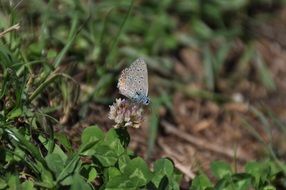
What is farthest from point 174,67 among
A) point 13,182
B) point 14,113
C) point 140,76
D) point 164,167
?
point 13,182

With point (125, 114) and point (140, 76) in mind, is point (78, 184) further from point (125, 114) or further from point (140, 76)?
point (140, 76)

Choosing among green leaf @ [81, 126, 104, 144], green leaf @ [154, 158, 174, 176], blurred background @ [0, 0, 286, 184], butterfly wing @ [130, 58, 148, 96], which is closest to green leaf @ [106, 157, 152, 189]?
green leaf @ [154, 158, 174, 176]

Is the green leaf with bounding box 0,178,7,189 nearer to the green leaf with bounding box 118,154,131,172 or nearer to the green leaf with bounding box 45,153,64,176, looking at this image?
the green leaf with bounding box 45,153,64,176

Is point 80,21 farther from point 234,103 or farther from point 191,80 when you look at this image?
point 234,103

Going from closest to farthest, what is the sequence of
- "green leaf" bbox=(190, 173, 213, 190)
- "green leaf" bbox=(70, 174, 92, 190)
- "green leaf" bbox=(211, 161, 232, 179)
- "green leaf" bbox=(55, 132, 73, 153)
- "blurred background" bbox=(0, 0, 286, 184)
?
"green leaf" bbox=(70, 174, 92, 190), "green leaf" bbox=(55, 132, 73, 153), "green leaf" bbox=(190, 173, 213, 190), "green leaf" bbox=(211, 161, 232, 179), "blurred background" bbox=(0, 0, 286, 184)

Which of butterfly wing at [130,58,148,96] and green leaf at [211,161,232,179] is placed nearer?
butterfly wing at [130,58,148,96]
